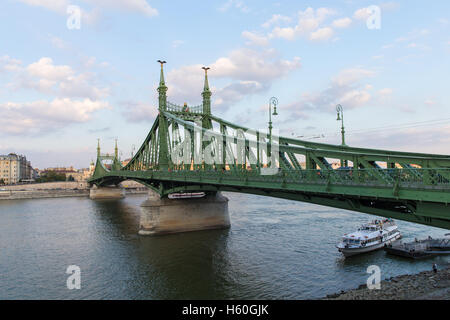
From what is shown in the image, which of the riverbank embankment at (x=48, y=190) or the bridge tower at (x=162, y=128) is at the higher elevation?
the bridge tower at (x=162, y=128)

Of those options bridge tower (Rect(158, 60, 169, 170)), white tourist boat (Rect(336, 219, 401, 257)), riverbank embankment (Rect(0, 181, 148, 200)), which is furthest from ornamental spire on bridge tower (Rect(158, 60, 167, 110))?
riverbank embankment (Rect(0, 181, 148, 200))

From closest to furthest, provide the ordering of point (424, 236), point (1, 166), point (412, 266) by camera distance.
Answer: point (412, 266), point (424, 236), point (1, 166)

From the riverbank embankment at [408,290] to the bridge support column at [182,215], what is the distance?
2188cm

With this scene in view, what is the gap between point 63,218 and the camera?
5250 centimetres

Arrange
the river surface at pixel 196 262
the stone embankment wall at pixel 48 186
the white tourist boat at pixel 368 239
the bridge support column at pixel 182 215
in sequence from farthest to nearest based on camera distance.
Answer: the stone embankment wall at pixel 48 186 < the bridge support column at pixel 182 215 < the white tourist boat at pixel 368 239 < the river surface at pixel 196 262

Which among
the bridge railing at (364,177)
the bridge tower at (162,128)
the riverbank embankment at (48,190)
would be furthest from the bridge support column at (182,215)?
the riverbank embankment at (48,190)

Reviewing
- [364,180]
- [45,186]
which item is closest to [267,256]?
[364,180]

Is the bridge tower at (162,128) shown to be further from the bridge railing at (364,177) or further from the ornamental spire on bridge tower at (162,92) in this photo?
the bridge railing at (364,177)

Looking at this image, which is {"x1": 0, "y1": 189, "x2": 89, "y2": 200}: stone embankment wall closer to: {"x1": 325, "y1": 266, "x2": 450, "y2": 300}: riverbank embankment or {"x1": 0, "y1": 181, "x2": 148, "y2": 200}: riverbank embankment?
{"x1": 0, "y1": 181, "x2": 148, "y2": 200}: riverbank embankment

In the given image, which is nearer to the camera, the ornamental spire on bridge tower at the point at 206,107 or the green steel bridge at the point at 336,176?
the green steel bridge at the point at 336,176

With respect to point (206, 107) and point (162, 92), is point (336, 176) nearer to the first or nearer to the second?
point (206, 107)

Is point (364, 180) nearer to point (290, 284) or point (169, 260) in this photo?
point (290, 284)

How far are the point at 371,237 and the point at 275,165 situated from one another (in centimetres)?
1425

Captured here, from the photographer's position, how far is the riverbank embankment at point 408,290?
671 inches
